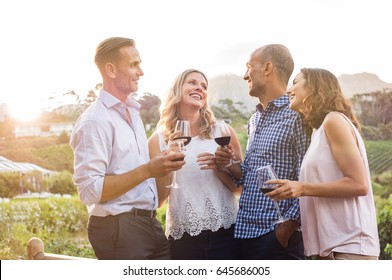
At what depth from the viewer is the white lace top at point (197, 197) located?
11.1 ft

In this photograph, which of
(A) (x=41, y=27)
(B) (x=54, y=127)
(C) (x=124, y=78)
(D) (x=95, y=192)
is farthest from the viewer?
(B) (x=54, y=127)

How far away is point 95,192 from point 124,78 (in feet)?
2.14

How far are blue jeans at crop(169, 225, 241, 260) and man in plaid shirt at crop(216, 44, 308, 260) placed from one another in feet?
0.22

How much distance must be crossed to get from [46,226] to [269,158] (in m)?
2.11

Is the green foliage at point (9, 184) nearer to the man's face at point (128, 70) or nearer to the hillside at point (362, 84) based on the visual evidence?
the man's face at point (128, 70)

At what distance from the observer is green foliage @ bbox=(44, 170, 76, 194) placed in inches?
187

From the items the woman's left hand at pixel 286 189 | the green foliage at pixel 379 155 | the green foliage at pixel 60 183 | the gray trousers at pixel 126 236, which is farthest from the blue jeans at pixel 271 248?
the green foliage at pixel 60 183

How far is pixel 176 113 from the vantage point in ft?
11.5

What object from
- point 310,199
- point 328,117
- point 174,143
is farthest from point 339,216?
point 174,143

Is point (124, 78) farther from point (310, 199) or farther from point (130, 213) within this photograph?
point (310, 199)

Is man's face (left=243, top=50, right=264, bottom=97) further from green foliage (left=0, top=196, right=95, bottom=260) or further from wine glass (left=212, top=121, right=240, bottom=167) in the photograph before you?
green foliage (left=0, top=196, right=95, bottom=260)

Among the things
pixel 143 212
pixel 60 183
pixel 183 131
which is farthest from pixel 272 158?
pixel 60 183

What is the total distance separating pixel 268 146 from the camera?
3277 millimetres
